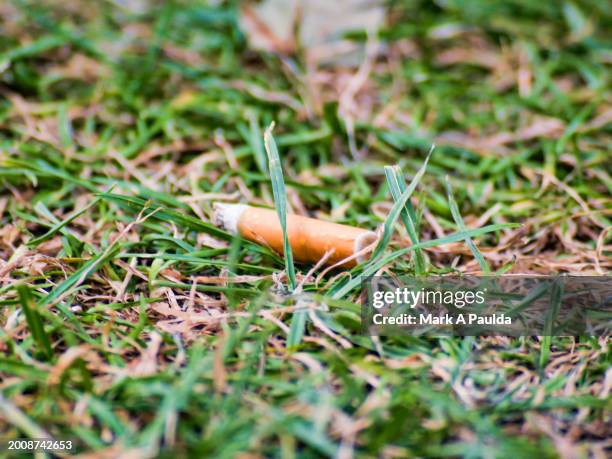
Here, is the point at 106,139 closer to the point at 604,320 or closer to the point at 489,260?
the point at 489,260

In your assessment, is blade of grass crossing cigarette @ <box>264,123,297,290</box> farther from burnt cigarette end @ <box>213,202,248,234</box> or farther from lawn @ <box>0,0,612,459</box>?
burnt cigarette end @ <box>213,202,248,234</box>

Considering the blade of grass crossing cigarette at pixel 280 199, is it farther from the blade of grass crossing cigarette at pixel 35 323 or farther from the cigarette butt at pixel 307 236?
the blade of grass crossing cigarette at pixel 35 323

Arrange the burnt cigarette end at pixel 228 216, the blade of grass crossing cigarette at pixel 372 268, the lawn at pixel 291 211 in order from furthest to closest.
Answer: the burnt cigarette end at pixel 228 216
the blade of grass crossing cigarette at pixel 372 268
the lawn at pixel 291 211

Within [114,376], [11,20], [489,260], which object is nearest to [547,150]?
[489,260]

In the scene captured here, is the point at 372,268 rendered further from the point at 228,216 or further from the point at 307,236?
the point at 228,216

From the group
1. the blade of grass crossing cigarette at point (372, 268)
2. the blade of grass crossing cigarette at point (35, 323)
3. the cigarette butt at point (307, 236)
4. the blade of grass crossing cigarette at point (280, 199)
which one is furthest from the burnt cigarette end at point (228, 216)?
the blade of grass crossing cigarette at point (35, 323)

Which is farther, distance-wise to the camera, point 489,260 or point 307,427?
point 489,260

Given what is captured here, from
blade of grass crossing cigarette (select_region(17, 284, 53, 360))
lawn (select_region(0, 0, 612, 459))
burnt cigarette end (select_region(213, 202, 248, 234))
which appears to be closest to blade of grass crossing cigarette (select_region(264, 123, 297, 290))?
lawn (select_region(0, 0, 612, 459))
